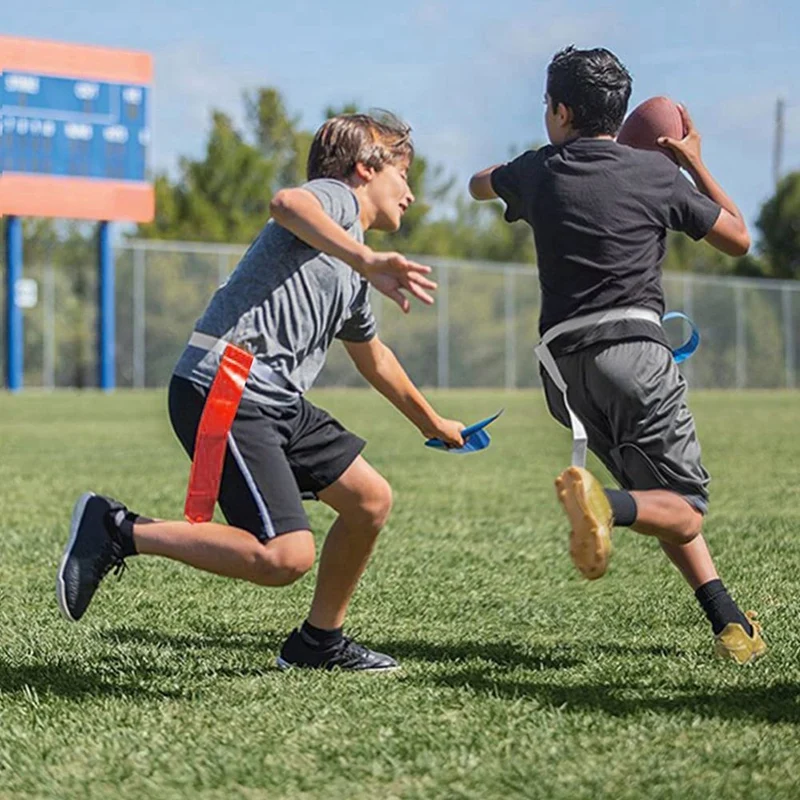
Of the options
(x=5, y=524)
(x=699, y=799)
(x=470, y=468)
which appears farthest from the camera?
(x=470, y=468)

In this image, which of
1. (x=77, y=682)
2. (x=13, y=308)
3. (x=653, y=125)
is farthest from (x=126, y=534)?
(x=13, y=308)

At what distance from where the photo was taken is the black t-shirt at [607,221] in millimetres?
4441

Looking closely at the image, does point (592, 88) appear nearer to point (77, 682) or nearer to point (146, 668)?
point (146, 668)

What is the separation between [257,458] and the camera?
4109 mm

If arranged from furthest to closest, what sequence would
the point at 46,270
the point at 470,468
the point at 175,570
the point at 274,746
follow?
the point at 46,270
the point at 470,468
the point at 175,570
the point at 274,746

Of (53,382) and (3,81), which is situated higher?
(3,81)

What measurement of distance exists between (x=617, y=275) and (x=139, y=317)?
2665 cm

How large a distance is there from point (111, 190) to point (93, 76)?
2.09 metres

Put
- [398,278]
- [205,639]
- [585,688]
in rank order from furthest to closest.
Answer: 1. [205,639]
2. [585,688]
3. [398,278]

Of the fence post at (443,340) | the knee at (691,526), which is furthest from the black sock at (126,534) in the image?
the fence post at (443,340)

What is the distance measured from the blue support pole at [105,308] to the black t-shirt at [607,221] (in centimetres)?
2546

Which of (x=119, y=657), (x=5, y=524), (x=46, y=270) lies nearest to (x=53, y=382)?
(x=46, y=270)

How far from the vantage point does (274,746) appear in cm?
357

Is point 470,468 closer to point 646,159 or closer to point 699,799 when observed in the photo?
point 646,159
